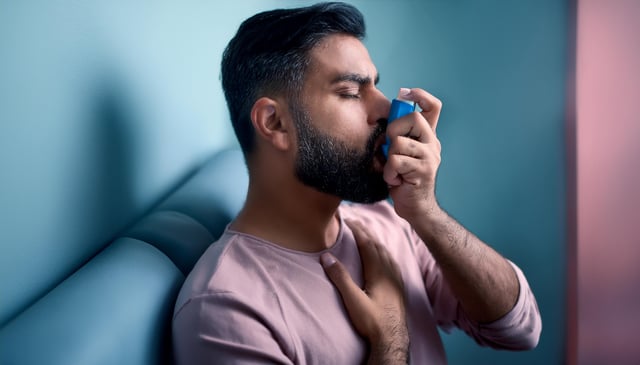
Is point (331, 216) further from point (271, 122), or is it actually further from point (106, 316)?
point (106, 316)

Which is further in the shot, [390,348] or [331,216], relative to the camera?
[331,216]

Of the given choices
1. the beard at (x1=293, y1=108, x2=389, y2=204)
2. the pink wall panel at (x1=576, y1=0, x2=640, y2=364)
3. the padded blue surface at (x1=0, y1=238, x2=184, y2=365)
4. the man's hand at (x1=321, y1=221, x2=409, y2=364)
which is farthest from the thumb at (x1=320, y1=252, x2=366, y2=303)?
the pink wall panel at (x1=576, y1=0, x2=640, y2=364)

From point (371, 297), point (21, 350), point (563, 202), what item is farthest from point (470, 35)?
point (21, 350)

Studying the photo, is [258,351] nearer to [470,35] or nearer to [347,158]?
[347,158]

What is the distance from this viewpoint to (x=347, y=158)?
3.05ft

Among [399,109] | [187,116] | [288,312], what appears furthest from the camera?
[187,116]

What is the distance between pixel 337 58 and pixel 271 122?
15 cm

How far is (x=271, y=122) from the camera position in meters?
0.95

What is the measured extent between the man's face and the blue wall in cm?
29

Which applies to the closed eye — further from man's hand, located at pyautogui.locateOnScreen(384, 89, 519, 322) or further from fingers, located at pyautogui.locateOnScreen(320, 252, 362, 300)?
fingers, located at pyautogui.locateOnScreen(320, 252, 362, 300)

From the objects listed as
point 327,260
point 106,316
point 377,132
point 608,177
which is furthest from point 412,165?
point 608,177

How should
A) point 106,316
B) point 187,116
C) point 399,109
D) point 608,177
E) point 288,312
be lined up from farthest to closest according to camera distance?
point 608,177
point 187,116
point 399,109
point 288,312
point 106,316

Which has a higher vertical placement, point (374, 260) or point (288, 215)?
point (288, 215)

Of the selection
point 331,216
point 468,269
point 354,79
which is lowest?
point 468,269
